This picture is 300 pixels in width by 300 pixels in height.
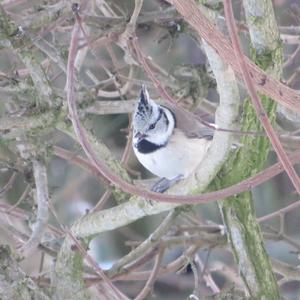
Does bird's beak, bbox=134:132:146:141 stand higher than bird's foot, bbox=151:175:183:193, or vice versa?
bird's beak, bbox=134:132:146:141

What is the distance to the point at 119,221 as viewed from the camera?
250 cm

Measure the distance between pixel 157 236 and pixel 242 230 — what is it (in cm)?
44

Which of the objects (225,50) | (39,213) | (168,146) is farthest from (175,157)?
(225,50)

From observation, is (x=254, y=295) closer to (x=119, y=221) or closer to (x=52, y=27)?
(x=119, y=221)

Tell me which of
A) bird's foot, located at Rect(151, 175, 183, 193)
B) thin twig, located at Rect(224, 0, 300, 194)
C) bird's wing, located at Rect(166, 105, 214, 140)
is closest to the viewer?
thin twig, located at Rect(224, 0, 300, 194)

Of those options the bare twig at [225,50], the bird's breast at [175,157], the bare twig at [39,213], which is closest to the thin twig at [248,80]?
the bare twig at [225,50]

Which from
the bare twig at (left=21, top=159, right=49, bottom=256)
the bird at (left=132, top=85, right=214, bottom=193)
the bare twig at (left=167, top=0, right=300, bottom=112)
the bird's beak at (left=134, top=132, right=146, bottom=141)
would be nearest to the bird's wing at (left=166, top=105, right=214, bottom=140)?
the bird at (left=132, top=85, right=214, bottom=193)

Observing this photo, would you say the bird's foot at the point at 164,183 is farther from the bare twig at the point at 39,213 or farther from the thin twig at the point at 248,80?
the thin twig at the point at 248,80

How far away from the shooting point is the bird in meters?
3.12

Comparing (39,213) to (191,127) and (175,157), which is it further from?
(191,127)

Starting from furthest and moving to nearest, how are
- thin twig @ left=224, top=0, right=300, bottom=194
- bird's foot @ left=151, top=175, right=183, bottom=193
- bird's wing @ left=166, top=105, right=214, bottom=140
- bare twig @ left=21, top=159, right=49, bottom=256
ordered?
bird's wing @ left=166, top=105, right=214, bottom=140
bird's foot @ left=151, top=175, right=183, bottom=193
bare twig @ left=21, top=159, right=49, bottom=256
thin twig @ left=224, top=0, right=300, bottom=194

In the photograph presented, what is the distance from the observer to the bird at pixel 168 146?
3117mm

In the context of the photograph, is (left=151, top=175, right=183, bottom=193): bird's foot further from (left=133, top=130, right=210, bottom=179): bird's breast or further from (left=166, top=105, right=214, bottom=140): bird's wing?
(left=166, top=105, right=214, bottom=140): bird's wing

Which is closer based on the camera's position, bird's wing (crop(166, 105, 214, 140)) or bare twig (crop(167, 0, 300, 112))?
bare twig (crop(167, 0, 300, 112))
